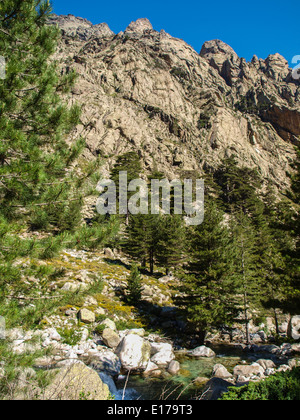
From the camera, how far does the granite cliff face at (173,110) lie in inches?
2763

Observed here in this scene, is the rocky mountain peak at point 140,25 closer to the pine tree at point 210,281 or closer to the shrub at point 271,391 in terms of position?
the pine tree at point 210,281

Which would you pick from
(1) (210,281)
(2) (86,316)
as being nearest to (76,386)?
(2) (86,316)

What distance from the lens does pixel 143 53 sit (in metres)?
101

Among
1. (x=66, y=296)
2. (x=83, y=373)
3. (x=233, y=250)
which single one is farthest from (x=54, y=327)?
(x=233, y=250)

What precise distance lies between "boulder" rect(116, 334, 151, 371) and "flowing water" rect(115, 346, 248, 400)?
1.49 ft

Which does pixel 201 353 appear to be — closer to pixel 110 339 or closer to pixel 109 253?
pixel 110 339

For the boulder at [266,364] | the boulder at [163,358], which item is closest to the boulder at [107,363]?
the boulder at [163,358]

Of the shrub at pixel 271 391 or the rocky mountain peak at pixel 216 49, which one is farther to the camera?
the rocky mountain peak at pixel 216 49

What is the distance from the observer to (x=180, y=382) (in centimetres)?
979

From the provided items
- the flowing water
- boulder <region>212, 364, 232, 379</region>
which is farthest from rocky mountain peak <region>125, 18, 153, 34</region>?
boulder <region>212, 364, 232, 379</region>

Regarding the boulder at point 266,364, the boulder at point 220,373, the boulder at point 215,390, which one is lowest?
the boulder at point 266,364

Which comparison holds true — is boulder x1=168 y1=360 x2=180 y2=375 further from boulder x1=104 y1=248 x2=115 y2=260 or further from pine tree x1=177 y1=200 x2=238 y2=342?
boulder x1=104 y1=248 x2=115 y2=260

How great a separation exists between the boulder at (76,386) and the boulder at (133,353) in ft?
13.1
